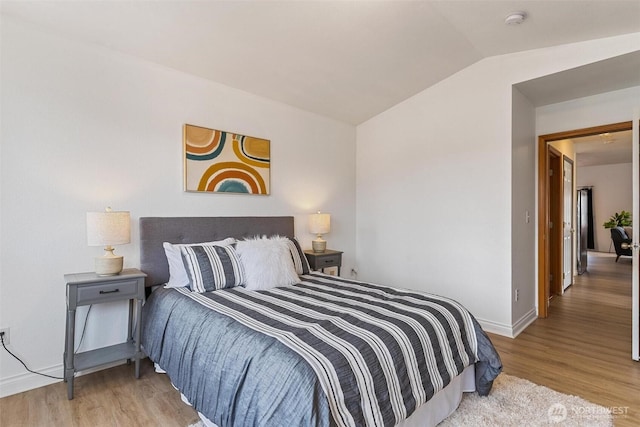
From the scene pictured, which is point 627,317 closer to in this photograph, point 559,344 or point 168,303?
point 559,344

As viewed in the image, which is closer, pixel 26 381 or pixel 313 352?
pixel 313 352

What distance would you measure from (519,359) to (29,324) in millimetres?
3754

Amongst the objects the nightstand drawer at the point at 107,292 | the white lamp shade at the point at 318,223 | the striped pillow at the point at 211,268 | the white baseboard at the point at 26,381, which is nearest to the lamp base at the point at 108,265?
the nightstand drawer at the point at 107,292

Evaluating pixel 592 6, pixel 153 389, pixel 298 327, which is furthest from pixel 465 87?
pixel 153 389

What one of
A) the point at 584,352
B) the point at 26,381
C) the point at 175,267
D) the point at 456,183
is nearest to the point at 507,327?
the point at 584,352

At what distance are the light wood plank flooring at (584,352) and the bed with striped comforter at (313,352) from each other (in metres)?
0.78

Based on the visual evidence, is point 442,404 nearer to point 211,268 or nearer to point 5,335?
point 211,268

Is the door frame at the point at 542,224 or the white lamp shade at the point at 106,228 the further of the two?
the door frame at the point at 542,224

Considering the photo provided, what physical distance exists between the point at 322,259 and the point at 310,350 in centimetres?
240

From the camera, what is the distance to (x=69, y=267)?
245cm

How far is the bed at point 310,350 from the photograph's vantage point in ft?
4.39

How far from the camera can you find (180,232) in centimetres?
293

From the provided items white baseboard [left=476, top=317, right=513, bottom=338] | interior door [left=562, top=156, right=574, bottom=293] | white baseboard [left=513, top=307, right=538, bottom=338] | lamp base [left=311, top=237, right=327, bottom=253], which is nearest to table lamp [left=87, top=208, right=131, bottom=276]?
lamp base [left=311, top=237, right=327, bottom=253]

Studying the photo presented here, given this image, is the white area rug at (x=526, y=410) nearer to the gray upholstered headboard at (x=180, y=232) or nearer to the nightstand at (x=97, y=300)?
the nightstand at (x=97, y=300)
